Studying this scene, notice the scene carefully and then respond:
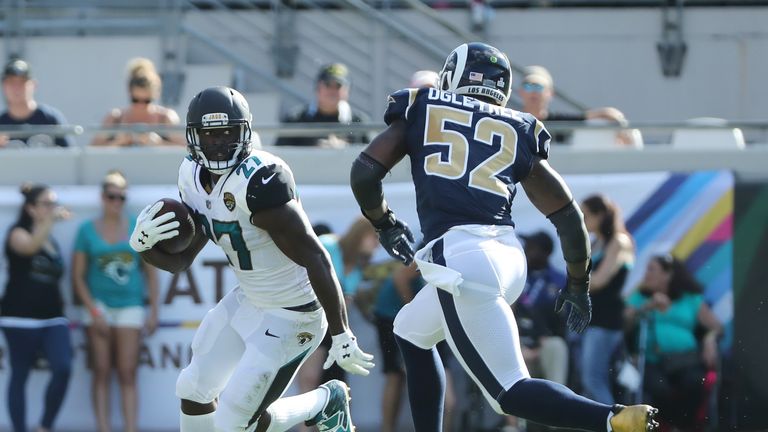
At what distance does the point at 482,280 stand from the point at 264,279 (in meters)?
→ 1.06

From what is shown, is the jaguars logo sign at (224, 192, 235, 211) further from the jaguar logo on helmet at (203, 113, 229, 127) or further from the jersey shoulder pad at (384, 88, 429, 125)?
the jersey shoulder pad at (384, 88, 429, 125)

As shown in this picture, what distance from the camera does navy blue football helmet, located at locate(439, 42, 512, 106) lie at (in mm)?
5531

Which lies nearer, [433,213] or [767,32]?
[433,213]

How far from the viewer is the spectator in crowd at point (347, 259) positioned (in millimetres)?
8344

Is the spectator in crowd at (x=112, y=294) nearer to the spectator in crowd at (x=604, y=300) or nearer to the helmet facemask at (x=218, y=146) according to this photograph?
the spectator in crowd at (x=604, y=300)

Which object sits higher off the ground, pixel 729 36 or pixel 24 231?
pixel 729 36

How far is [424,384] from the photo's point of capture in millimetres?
5703

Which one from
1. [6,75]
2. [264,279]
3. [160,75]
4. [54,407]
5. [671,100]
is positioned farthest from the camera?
[671,100]

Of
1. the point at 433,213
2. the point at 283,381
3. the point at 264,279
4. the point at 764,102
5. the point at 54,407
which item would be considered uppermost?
the point at 764,102

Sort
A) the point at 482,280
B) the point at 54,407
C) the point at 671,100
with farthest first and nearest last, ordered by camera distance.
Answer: the point at 671,100, the point at 54,407, the point at 482,280

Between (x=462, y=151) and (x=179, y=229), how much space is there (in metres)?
1.25

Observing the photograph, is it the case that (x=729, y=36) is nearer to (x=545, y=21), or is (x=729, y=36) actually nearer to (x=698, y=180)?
(x=545, y=21)

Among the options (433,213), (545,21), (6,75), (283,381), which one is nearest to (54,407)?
(6,75)

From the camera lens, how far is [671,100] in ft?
37.9
